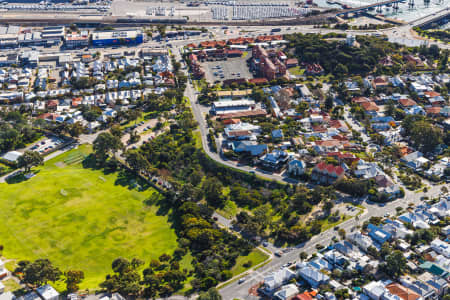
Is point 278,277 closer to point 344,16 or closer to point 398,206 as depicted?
point 398,206

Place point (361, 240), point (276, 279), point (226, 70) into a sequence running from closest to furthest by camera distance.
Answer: point (276, 279), point (361, 240), point (226, 70)

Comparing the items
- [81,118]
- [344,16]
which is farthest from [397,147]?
[344,16]

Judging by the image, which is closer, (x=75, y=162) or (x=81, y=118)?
(x=75, y=162)

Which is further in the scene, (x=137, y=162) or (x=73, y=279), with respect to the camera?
(x=137, y=162)

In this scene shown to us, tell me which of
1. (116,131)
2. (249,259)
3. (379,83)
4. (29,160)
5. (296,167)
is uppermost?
(379,83)

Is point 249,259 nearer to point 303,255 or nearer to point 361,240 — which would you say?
point 303,255

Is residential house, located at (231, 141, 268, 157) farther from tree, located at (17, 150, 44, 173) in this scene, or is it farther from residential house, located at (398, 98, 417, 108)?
residential house, located at (398, 98, 417, 108)

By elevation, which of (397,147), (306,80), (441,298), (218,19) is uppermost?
(218,19)

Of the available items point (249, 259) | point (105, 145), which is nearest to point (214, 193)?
point (249, 259)
